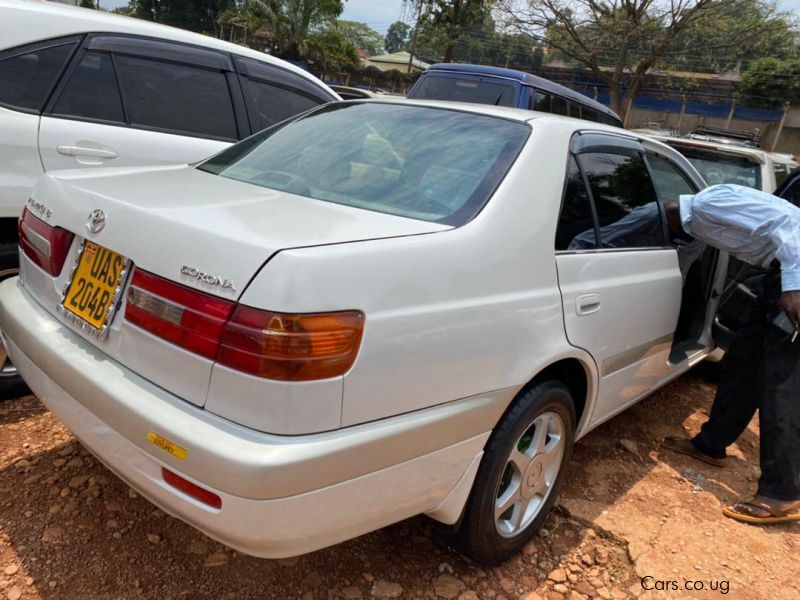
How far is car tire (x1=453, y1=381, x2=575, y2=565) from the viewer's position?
6.80 feet

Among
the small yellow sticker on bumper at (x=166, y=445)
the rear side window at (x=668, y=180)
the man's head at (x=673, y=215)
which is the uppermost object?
the rear side window at (x=668, y=180)

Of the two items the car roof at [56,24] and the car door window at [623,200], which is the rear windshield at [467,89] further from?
the car door window at [623,200]

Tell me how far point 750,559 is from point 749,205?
152 centimetres

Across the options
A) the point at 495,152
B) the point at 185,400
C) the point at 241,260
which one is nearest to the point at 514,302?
the point at 495,152

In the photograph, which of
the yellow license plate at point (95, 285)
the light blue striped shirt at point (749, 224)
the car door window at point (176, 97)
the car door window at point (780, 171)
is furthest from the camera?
the car door window at point (780, 171)

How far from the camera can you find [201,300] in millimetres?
1577

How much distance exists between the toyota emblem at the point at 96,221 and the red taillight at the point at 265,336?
1.42 feet

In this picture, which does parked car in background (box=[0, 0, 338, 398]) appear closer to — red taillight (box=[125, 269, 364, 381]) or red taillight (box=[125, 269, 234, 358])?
red taillight (box=[125, 269, 234, 358])

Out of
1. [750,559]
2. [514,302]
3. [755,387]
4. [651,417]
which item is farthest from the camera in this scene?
[651,417]

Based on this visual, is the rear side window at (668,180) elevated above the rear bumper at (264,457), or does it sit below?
above

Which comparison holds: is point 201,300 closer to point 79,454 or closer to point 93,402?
point 93,402

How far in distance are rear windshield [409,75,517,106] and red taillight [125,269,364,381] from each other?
5382 mm

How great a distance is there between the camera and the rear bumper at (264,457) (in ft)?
4.96

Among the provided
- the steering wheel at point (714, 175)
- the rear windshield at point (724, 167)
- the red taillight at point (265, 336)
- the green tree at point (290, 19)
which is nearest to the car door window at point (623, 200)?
the red taillight at point (265, 336)
